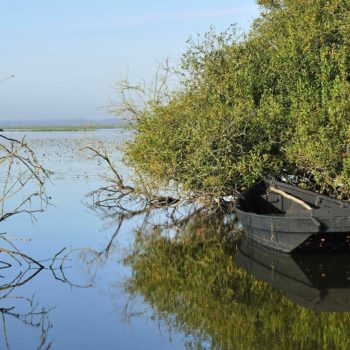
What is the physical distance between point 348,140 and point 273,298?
6.82m

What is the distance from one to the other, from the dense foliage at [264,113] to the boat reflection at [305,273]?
310 centimetres

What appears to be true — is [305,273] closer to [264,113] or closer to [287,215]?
[287,215]

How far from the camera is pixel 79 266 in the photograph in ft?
56.6

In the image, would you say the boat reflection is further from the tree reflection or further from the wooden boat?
the wooden boat

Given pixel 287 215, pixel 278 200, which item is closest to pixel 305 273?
pixel 287 215

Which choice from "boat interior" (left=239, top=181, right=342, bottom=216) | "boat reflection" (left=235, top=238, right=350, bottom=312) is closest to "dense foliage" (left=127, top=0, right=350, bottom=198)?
"boat interior" (left=239, top=181, right=342, bottom=216)

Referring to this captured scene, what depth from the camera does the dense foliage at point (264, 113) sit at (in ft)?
64.7

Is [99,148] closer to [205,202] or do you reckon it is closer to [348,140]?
[205,202]

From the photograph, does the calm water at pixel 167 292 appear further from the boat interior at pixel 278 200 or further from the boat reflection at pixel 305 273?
the boat interior at pixel 278 200

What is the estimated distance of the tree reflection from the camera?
1126cm

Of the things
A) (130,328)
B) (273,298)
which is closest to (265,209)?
(273,298)

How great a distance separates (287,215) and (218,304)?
598 cm

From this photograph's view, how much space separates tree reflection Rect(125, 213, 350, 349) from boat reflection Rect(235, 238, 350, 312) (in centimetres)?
33

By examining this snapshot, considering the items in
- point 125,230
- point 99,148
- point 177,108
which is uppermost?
point 177,108
